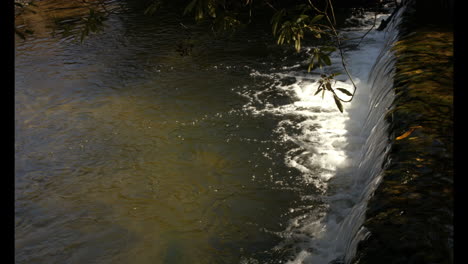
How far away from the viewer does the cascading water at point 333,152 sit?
3.53 m

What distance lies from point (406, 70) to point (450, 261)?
2767mm

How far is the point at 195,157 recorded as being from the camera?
5.23 m

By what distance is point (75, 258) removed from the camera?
151 inches

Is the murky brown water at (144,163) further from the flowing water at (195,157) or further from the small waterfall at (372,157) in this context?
the small waterfall at (372,157)

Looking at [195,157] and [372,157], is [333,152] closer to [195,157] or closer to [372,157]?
[372,157]

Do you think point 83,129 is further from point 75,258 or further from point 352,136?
point 352,136

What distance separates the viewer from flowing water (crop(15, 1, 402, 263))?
3875 mm

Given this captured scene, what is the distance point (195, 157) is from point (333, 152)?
1593mm

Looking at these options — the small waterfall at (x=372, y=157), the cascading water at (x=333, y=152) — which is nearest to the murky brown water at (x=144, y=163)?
the cascading water at (x=333, y=152)

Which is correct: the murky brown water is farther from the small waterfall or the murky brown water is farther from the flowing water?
the small waterfall

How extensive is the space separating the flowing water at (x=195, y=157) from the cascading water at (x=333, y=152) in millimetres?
19

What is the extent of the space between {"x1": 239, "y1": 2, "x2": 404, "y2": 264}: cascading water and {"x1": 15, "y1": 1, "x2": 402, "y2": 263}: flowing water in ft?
0.06

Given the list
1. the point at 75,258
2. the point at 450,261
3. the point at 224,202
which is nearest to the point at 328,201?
the point at 224,202

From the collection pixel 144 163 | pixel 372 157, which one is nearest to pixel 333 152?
pixel 372 157
